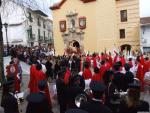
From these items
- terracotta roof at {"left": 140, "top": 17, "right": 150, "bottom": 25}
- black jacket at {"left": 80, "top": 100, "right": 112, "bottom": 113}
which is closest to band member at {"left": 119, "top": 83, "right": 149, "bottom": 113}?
black jacket at {"left": 80, "top": 100, "right": 112, "bottom": 113}

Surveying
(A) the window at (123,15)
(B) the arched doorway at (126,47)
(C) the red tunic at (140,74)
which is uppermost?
(A) the window at (123,15)

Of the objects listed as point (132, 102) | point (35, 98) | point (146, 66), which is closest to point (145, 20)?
point (146, 66)

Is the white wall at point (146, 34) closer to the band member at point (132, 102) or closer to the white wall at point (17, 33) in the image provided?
the white wall at point (17, 33)

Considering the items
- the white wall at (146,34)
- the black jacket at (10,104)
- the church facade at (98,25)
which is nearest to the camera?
the black jacket at (10,104)

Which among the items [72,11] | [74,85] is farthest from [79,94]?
[72,11]

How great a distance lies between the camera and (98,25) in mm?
48469

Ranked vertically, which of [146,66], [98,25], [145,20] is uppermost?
[145,20]

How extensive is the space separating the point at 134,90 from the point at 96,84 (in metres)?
0.73

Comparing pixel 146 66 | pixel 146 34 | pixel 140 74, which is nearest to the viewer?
pixel 140 74

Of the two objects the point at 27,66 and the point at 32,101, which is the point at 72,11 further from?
the point at 32,101

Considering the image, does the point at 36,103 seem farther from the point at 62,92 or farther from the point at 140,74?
the point at 140,74

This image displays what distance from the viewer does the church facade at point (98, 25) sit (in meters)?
46.2

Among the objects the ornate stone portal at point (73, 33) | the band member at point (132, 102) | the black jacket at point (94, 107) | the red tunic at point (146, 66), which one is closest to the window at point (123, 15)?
the ornate stone portal at point (73, 33)

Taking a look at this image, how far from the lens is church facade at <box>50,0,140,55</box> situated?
4622 centimetres
